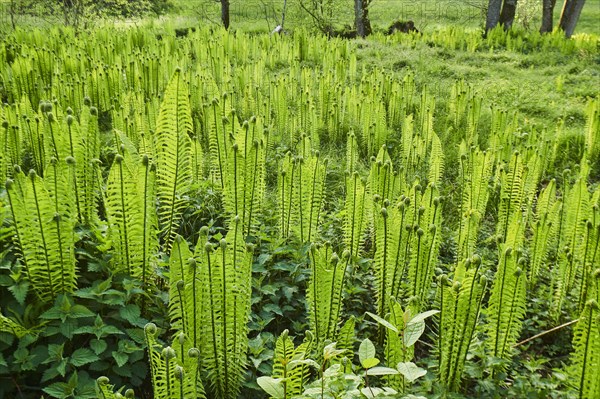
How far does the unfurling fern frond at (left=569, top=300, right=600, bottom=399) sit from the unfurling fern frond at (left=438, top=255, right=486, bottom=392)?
0.38m

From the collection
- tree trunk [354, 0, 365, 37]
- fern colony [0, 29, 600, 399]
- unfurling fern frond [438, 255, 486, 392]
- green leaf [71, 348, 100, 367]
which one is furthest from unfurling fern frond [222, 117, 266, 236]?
tree trunk [354, 0, 365, 37]

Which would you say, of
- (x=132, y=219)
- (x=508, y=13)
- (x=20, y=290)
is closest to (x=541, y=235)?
(x=132, y=219)

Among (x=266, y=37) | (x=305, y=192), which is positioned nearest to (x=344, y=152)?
(x=305, y=192)

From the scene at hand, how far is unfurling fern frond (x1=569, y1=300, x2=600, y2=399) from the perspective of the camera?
1.90 metres

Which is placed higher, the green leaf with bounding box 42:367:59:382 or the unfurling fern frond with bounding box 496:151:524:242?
A: the unfurling fern frond with bounding box 496:151:524:242

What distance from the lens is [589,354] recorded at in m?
1.93

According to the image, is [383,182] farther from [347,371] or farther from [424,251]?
[347,371]

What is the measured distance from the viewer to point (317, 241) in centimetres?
330

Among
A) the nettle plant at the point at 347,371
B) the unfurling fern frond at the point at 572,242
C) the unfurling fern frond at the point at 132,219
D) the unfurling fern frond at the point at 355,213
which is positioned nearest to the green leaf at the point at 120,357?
the unfurling fern frond at the point at 132,219

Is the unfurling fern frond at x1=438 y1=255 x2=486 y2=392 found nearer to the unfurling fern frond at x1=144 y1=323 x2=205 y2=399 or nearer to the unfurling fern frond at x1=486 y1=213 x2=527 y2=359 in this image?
the unfurling fern frond at x1=486 y1=213 x2=527 y2=359

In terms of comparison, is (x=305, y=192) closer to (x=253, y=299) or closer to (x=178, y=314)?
(x=253, y=299)

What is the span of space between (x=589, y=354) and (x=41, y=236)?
2.21 m

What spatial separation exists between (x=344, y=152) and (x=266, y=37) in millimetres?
5347

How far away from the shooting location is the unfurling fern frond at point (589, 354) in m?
1.90
